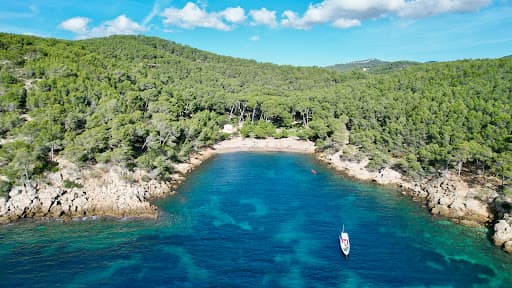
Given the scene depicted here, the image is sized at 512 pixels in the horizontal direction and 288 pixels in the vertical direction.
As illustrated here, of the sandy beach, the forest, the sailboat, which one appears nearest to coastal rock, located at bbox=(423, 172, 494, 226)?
the forest

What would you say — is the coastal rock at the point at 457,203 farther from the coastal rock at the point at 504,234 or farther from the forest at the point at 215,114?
the coastal rock at the point at 504,234

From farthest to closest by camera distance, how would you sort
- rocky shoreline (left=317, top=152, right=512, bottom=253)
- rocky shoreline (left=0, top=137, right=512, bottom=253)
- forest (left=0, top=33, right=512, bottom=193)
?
forest (left=0, top=33, right=512, bottom=193) < rocky shoreline (left=0, top=137, right=512, bottom=253) < rocky shoreline (left=317, top=152, right=512, bottom=253)

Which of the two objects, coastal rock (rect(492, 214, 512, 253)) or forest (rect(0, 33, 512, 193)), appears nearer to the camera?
coastal rock (rect(492, 214, 512, 253))

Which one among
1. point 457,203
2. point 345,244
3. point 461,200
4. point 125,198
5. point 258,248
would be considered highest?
point 125,198

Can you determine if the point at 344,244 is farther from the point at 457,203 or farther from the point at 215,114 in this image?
the point at 215,114

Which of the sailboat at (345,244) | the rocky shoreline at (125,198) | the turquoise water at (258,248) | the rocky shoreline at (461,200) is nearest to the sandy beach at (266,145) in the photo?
the rocky shoreline at (461,200)

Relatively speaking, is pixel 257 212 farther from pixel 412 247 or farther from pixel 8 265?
pixel 8 265

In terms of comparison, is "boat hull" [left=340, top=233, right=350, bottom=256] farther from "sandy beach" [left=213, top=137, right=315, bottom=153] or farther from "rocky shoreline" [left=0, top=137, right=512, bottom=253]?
"sandy beach" [left=213, top=137, right=315, bottom=153]

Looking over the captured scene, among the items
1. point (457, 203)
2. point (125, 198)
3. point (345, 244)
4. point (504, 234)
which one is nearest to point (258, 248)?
point (345, 244)
